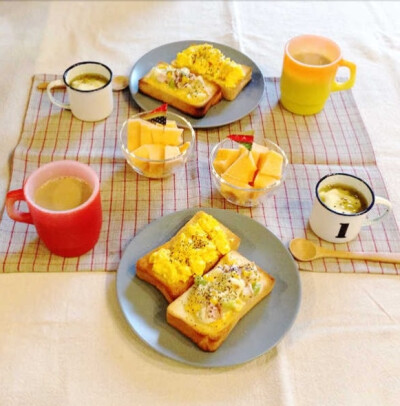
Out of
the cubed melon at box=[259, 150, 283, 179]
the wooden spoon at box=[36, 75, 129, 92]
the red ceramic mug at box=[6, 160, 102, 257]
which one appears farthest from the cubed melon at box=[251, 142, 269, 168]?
the wooden spoon at box=[36, 75, 129, 92]

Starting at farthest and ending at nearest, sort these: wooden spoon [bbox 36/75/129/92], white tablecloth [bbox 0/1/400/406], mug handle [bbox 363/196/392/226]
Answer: wooden spoon [bbox 36/75/129/92] < mug handle [bbox 363/196/392/226] < white tablecloth [bbox 0/1/400/406]

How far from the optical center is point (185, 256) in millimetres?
1019

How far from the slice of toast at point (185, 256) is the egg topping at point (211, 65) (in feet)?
1.73

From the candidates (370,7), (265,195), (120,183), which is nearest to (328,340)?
(265,195)

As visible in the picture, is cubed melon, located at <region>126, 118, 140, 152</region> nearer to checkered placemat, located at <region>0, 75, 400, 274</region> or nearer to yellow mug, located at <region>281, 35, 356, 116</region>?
checkered placemat, located at <region>0, 75, 400, 274</region>

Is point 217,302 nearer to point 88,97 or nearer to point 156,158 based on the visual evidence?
point 156,158

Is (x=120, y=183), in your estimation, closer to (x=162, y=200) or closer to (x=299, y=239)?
(x=162, y=200)

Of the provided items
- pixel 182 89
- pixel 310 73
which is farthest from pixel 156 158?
pixel 310 73

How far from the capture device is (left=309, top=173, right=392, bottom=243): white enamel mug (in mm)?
1104

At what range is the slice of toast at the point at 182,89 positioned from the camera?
1407 mm

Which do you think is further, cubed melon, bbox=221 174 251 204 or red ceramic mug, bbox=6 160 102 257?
cubed melon, bbox=221 174 251 204

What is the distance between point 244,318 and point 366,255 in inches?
13.2

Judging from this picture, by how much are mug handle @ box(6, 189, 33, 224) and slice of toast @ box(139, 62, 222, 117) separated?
0.56m

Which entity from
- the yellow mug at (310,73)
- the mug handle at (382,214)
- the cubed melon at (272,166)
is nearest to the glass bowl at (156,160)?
the cubed melon at (272,166)
